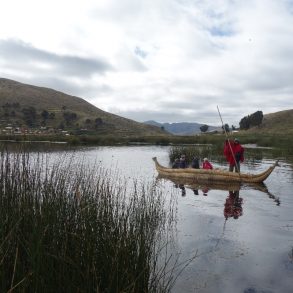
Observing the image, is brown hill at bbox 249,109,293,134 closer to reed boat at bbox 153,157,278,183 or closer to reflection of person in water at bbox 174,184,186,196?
reed boat at bbox 153,157,278,183

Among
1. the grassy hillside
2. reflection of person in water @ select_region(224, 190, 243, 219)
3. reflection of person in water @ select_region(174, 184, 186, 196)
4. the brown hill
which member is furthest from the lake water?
the brown hill

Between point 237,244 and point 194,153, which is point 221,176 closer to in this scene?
point 237,244

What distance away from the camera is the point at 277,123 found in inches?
4904

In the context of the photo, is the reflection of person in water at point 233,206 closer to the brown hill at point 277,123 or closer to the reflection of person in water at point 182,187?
the reflection of person in water at point 182,187

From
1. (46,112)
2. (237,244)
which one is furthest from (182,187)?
(46,112)

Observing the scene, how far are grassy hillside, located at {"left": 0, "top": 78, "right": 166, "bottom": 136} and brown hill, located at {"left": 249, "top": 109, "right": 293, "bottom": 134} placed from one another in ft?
128

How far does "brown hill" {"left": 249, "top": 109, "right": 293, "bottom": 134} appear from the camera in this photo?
11606 centimetres

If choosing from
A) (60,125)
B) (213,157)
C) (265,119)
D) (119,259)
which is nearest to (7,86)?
(60,125)

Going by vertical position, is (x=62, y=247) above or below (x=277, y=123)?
below

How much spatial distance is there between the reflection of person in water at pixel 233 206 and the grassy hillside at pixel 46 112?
82.7m

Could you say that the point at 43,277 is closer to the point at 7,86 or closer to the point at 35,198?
the point at 35,198

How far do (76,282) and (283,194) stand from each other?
57.3 feet

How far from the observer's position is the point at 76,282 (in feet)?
18.7

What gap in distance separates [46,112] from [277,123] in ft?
238
